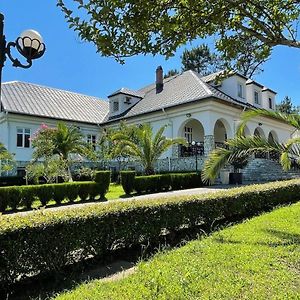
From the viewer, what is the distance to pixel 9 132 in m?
25.0

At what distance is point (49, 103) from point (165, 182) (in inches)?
642

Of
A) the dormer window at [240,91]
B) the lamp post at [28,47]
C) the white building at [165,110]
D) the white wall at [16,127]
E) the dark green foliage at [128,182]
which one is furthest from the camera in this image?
the dormer window at [240,91]

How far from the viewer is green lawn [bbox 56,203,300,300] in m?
3.48

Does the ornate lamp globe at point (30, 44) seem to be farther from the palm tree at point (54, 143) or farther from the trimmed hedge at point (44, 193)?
the palm tree at point (54, 143)

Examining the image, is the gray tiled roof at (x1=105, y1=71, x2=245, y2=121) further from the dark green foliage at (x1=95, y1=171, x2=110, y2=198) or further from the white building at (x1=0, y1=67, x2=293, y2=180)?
the dark green foliage at (x1=95, y1=171, x2=110, y2=198)

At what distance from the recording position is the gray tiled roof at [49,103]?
26312 millimetres

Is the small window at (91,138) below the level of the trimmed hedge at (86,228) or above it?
above

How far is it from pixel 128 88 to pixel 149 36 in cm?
2737

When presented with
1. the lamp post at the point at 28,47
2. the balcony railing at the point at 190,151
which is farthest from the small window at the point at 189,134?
the lamp post at the point at 28,47

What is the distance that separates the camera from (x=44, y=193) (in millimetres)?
13586

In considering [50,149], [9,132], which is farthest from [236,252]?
[9,132]

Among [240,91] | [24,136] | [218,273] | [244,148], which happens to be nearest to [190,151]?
[240,91]

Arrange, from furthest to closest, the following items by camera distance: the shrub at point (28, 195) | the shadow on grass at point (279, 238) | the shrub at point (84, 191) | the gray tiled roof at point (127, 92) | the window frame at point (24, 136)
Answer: the gray tiled roof at point (127, 92), the window frame at point (24, 136), the shrub at point (84, 191), the shrub at point (28, 195), the shadow on grass at point (279, 238)

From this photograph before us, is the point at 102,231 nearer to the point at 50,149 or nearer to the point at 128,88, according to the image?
the point at 50,149
